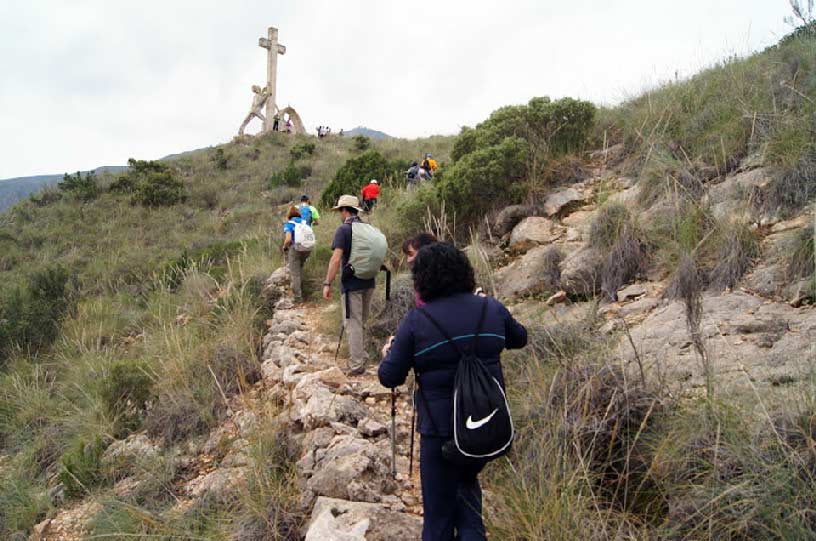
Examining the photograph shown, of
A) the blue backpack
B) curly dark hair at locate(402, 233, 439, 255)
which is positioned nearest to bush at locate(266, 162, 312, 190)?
the blue backpack

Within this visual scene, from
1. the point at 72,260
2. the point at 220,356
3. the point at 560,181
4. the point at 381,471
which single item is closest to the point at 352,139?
the point at 72,260

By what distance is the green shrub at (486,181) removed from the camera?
26.6ft

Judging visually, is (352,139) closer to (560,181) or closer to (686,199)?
(560,181)

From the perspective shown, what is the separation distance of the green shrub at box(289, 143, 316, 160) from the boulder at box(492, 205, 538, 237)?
18.4 m

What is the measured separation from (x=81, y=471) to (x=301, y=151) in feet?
69.4

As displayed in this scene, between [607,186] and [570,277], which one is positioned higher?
[607,186]

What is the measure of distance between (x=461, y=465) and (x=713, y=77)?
26.1 ft

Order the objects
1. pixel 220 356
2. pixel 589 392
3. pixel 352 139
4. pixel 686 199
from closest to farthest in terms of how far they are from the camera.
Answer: pixel 589 392 → pixel 686 199 → pixel 220 356 → pixel 352 139

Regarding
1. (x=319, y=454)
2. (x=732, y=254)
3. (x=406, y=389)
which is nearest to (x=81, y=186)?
(x=406, y=389)

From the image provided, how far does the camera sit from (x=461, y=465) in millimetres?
2521

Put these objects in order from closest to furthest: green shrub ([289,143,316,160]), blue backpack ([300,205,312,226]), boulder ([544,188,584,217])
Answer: boulder ([544,188,584,217]) → blue backpack ([300,205,312,226]) → green shrub ([289,143,316,160])

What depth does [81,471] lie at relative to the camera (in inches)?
199

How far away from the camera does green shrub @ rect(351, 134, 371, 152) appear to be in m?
27.0

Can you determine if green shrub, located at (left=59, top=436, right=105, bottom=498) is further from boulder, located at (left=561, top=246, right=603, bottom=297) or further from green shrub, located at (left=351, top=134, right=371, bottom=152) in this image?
green shrub, located at (left=351, top=134, right=371, bottom=152)
